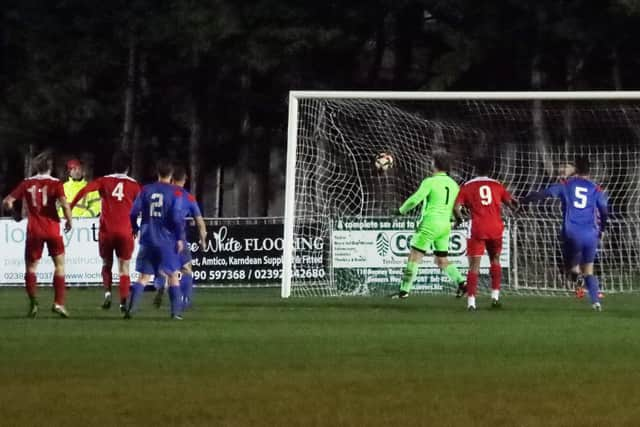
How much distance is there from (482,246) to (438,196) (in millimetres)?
1480

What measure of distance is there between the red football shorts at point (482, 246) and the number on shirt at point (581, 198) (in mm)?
1016

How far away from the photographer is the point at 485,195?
72.5 feet

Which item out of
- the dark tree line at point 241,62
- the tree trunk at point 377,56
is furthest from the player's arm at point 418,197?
the tree trunk at point 377,56

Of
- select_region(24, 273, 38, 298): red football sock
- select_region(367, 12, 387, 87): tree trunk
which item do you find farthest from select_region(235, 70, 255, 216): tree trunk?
select_region(24, 273, 38, 298): red football sock

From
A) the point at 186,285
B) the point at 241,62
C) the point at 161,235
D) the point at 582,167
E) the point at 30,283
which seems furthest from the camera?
the point at 241,62

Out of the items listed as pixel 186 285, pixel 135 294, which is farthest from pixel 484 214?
pixel 135 294

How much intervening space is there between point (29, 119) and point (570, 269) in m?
21.1

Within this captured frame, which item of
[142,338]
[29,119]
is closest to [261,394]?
[142,338]

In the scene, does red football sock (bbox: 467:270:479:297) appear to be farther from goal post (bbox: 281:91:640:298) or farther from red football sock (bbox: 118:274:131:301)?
goal post (bbox: 281:91:640:298)

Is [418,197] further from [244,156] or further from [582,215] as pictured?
[244,156]

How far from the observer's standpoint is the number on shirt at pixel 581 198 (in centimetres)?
2188

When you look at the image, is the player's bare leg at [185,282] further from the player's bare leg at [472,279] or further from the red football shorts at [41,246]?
the player's bare leg at [472,279]

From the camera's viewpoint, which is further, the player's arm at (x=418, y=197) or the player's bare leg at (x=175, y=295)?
the player's arm at (x=418, y=197)

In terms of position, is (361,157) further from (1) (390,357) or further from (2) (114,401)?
(2) (114,401)
